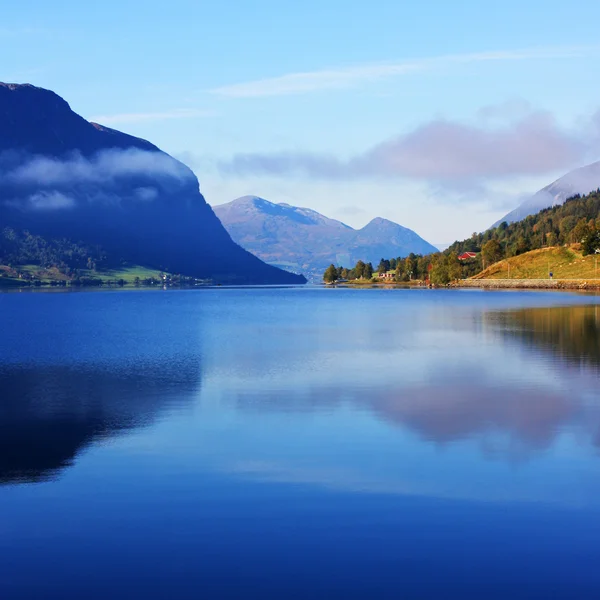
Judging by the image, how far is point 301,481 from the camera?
1003 inches

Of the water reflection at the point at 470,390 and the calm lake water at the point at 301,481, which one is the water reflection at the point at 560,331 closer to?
the water reflection at the point at 470,390

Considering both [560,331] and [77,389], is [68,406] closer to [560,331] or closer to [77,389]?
[77,389]

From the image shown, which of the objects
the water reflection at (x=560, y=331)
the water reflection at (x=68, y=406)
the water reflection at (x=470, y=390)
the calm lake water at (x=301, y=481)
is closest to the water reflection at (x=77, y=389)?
the water reflection at (x=68, y=406)

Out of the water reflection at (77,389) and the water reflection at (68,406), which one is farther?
the water reflection at (77,389)

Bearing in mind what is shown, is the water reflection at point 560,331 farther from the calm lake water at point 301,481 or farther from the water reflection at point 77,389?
the water reflection at point 77,389

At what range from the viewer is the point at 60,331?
315ft

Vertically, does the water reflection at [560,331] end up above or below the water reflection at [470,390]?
above

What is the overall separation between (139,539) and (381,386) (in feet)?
92.0

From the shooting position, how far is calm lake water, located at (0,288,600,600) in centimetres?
1792

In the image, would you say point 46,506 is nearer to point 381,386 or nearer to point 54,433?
point 54,433

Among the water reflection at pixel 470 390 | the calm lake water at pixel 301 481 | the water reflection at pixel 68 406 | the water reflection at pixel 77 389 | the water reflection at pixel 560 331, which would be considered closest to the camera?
the calm lake water at pixel 301 481

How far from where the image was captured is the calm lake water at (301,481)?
58.8 ft

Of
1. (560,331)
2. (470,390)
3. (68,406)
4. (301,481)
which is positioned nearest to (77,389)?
(68,406)

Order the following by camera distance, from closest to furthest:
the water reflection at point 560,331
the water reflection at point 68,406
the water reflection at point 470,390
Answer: the water reflection at point 68,406, the water reflection at point 470,390, the water reflection at point 560,331
